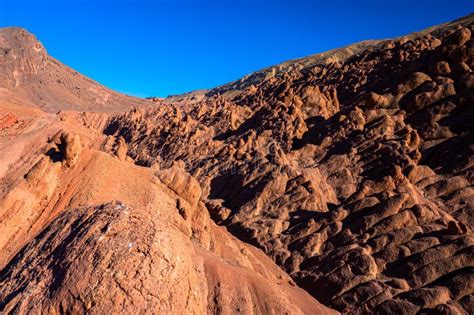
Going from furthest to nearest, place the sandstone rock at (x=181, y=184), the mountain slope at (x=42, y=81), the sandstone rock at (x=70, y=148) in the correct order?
the mountain slope at (x=42, y=81) → the sandstone rock at (x=181, y=184) → the sandstone rock at (x=70, y=148)

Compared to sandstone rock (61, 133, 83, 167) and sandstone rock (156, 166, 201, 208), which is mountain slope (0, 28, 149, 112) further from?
sandstone rock (61, 133, 83, 167)

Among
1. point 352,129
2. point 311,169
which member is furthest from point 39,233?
point 352,129

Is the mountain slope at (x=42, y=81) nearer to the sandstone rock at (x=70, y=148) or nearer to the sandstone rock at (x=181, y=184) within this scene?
the sandstone rock at (x=181, y=184)

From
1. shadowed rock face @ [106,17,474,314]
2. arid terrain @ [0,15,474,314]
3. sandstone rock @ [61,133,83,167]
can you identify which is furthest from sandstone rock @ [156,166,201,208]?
shadowed rock face @ [106,17,474,314]

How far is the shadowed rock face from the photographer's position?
36125 mm

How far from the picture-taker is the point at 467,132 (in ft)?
169

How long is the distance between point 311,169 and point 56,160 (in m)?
33.6

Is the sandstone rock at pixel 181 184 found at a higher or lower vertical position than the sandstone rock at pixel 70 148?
higher

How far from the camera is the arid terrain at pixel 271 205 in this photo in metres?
→ 21.0

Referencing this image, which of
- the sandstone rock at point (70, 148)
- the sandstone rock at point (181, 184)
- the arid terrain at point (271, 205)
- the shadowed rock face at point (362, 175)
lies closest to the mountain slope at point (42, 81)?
the arid terrain at point (271, 205)

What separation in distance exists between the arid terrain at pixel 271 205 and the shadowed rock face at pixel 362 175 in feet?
0.61

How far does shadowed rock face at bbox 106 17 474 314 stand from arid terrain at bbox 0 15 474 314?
19 cm

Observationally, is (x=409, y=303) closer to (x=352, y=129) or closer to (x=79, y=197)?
(x=79, y=197)

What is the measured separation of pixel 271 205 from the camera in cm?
5078
